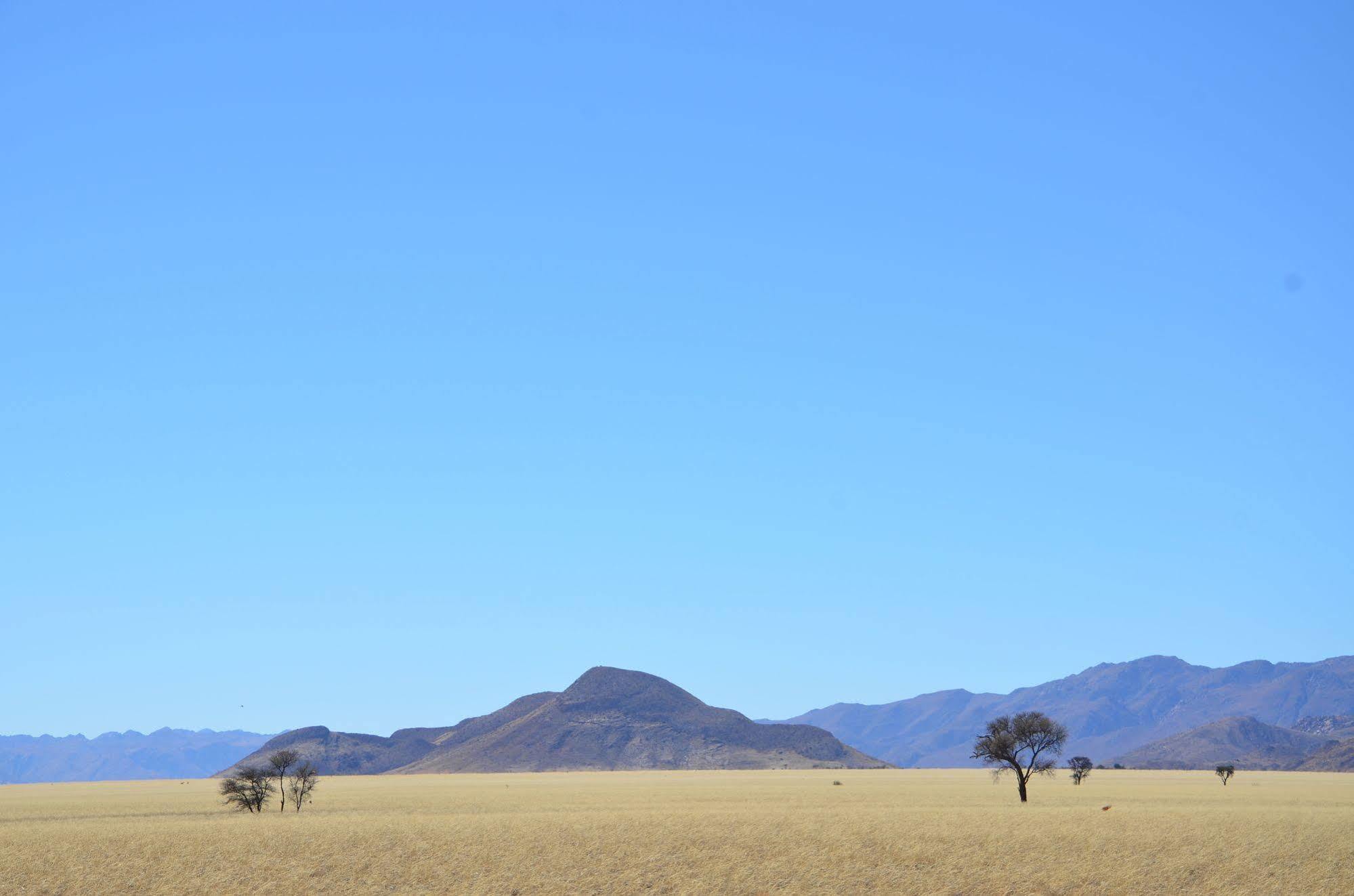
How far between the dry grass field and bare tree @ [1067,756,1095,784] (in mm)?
46085

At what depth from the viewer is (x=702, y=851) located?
1948 inches

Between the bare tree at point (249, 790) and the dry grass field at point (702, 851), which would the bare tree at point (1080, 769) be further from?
the bare tree at point (249, 790)

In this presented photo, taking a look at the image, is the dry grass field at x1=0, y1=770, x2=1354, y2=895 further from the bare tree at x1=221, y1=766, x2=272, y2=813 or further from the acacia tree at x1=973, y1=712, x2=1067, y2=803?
the acacia tree at x1=973, y1=712, x2=1067, y2=803

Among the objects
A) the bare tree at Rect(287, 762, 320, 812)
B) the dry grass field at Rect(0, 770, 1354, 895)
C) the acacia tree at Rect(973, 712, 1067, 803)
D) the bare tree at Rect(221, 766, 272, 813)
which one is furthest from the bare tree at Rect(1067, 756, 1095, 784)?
the bare tree at Rect(221, 766, 272, 813)

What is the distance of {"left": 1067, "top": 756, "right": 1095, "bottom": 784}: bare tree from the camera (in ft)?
398

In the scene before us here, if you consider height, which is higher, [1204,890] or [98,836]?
[98,836]

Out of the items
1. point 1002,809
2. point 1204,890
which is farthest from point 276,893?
point 1002,809

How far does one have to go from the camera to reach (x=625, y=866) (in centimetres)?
4725

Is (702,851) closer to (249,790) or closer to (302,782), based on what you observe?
(249,790)

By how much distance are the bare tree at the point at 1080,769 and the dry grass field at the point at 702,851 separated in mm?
46085

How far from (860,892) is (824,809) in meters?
30.5

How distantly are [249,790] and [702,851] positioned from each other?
4252cm

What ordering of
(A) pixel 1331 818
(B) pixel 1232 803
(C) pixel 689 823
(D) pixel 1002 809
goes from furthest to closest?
1. (B) pixel 1232 803
2. (D) pixel 1002 809
3. (A) pixel 1331 818
4. (C) pixel 689 823

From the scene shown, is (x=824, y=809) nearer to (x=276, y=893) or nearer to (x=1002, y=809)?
(x=1002, y=809)
